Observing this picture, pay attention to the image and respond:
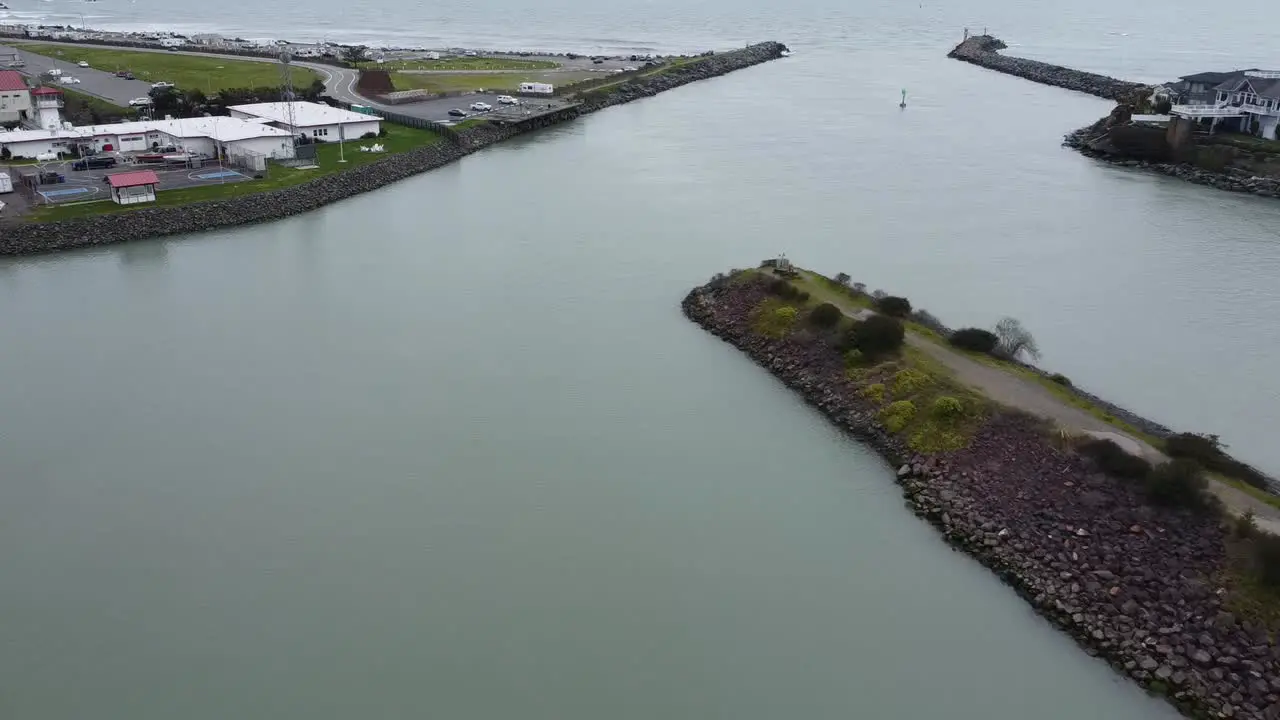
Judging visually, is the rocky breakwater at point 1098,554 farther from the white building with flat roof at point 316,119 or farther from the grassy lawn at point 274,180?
the white building with flat roof at point 316,119

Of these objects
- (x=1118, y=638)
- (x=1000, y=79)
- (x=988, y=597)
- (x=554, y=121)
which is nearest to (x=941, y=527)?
(x=988, y=597)

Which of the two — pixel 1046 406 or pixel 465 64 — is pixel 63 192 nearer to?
pixel 1046 406

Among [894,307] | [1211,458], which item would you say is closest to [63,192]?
[894,307]

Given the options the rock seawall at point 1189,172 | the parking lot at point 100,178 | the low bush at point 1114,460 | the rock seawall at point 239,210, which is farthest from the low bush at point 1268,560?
the parking lot at point 100,178

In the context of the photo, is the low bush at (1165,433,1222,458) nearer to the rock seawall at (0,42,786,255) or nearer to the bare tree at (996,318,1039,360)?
the bare tree at (996,318,1039,360)

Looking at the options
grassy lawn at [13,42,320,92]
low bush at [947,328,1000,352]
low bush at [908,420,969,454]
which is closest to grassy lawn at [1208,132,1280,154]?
low bush at [947,328,1000,352]

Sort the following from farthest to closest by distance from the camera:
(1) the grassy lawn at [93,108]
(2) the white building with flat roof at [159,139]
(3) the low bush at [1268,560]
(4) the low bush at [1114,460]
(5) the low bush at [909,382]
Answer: (1) the grassy lawn at [93,108] < (2) the white building with flat roof at [159,139] < (5) the low bush at [909,382] < (4) the low bush at [1114,460] < (3) the low bush at [1268,560]
